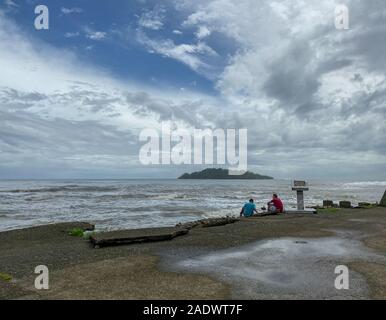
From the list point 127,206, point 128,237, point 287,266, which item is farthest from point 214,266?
point 127,206

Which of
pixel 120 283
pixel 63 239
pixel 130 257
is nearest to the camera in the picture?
pixel 120 283

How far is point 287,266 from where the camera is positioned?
316 inches

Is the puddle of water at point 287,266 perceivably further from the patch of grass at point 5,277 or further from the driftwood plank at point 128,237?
the patch of grass at point 5,277

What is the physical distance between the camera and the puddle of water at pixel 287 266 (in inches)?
246

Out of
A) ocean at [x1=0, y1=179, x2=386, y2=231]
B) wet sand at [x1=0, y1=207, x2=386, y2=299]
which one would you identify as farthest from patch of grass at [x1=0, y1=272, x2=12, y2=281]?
ocean at [x1=0, y1=179, x2=386, y2=231]

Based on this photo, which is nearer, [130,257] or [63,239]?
[130,257]

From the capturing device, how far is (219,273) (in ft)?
24.7

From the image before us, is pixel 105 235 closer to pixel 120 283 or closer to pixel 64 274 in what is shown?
pixel 64 274

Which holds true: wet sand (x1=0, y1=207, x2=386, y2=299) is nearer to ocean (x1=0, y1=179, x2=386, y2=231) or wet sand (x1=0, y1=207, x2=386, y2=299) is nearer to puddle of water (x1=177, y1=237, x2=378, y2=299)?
puddle of water (x1=177, y1=237, x2=378, y2=299)

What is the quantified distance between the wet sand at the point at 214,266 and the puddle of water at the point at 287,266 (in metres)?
0.02
